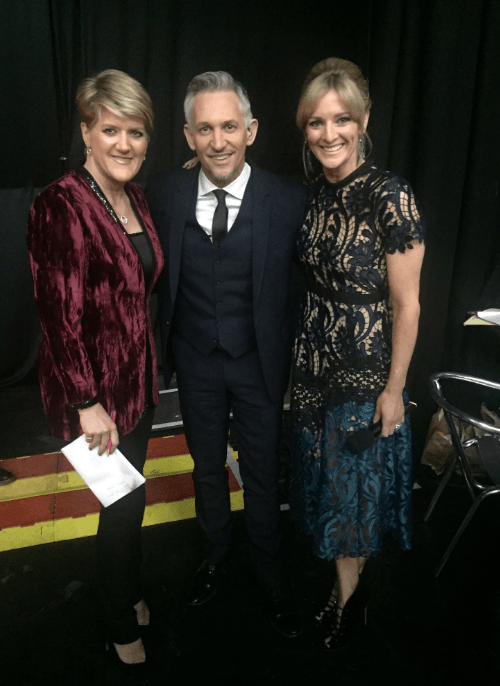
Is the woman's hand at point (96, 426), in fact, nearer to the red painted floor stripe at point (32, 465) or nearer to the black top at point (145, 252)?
the black top at point (145, 252)

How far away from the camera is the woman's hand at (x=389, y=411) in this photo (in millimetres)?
1480

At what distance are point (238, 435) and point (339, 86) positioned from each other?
112 centimetres

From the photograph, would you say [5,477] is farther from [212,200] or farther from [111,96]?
[111,96]

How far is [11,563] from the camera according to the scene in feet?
6.61

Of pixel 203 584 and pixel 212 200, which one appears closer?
pixel 212 200

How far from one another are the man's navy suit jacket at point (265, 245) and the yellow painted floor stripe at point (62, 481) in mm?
1214

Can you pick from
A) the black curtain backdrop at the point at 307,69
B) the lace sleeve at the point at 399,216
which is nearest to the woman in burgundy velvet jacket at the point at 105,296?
the lace sleeve at the point at 399,216

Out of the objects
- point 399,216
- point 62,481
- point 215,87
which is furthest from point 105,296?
point 62,481

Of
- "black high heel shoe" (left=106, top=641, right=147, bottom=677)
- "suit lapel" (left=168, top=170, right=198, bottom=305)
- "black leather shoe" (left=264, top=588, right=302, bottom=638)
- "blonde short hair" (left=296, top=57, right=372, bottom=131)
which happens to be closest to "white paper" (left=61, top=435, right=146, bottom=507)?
"suit lapel" (left=168, top=170, right=198, bottom=305)

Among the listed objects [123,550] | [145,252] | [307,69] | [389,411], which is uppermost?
[307,69]

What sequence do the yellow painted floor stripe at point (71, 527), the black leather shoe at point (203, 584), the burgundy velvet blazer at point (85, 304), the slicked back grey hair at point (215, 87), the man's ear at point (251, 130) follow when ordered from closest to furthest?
the burgundy velvet blazer at point (85, 304)
the slicked back grey hair at point (215, 87)
the man's ear at point (251, 130)
the black leather shoe at point (203, 584)
the yellow painted floor stripe at point (71, 527)

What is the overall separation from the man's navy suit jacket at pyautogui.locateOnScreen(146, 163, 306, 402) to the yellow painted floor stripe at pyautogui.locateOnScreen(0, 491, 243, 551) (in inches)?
39.9

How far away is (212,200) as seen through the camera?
1.54 meters

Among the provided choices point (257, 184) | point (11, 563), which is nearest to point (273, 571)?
point (11, 563)
